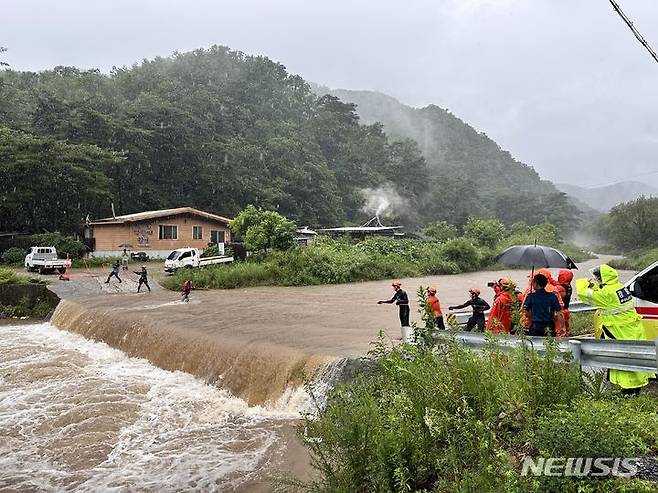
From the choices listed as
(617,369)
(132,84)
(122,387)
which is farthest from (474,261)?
(132,84)

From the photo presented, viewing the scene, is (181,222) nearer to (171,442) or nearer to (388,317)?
(388,317)

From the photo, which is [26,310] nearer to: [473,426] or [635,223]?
[473,426]

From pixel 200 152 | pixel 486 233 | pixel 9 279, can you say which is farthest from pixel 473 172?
pixel 9 279

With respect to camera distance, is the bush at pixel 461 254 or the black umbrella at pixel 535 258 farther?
the bush at pixel 461 254

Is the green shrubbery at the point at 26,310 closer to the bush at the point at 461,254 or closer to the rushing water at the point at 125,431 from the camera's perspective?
the rushing water at the point at 125,431

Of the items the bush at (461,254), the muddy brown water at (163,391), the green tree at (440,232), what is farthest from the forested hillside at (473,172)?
the muddy brown water at (163,391)

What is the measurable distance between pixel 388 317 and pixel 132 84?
2204 inches

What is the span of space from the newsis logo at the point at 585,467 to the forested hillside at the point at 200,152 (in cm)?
3633

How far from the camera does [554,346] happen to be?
5074 millimetres

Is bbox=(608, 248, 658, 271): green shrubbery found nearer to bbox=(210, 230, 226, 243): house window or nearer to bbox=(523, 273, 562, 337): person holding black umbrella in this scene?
bbox=(210, 230, 226, 243): house window

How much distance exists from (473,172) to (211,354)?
138229 millimetres

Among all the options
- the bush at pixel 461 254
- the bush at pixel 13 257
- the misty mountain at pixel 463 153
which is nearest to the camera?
the bush at pixel 13 257

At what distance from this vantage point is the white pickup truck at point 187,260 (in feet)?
86.5

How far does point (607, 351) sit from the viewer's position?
5.21 metres
